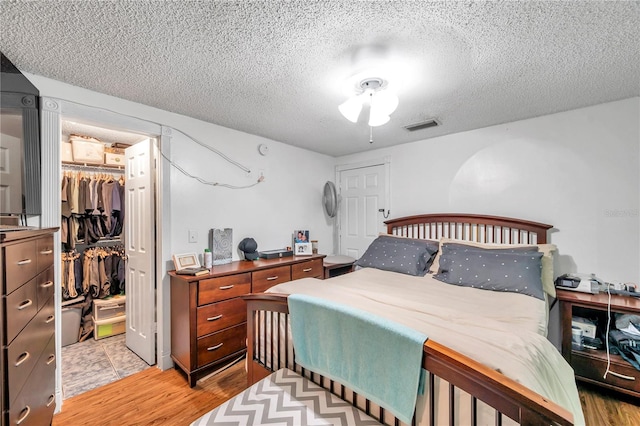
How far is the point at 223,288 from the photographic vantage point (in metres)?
2.26

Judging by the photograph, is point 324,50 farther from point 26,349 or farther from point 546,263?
point 546,263

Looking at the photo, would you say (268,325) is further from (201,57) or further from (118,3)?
(118,3)

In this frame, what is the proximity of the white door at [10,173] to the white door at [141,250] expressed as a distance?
84 centimetres

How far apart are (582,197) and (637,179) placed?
337 millimetres

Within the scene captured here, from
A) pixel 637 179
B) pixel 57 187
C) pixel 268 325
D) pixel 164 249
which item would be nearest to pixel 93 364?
pixel 164 249

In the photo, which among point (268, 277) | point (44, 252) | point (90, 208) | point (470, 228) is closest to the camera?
point (44, 252)

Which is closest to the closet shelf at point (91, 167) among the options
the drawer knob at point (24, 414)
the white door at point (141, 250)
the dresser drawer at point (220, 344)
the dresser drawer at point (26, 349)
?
the white door at point (141, 250)

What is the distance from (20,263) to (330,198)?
3114mm

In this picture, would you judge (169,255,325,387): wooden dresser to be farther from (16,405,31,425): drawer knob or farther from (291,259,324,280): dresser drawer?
(16,405,31,425): drawer knob

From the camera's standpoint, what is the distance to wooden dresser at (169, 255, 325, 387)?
2.09m

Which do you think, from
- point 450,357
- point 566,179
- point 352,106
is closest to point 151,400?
point 450,357

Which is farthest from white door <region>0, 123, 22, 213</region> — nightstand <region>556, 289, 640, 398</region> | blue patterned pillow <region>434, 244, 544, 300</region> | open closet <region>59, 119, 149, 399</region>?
nightstand <region>556, 289, 640, 398</region>

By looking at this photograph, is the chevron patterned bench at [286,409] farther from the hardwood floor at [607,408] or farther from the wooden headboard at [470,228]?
the wooden headboard at [470,228]

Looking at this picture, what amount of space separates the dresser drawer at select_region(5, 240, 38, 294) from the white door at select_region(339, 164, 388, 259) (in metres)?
3.26
